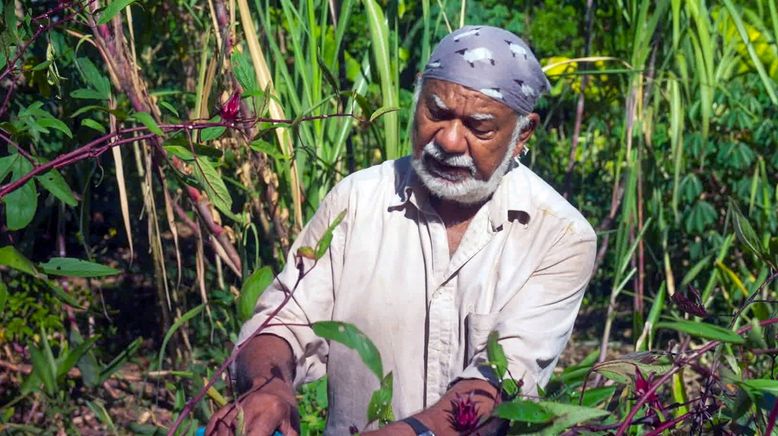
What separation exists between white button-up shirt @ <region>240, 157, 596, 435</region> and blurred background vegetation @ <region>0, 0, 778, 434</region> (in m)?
0.20

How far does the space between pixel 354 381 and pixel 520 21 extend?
9.54 feet

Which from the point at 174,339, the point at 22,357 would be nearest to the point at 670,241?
the point at 174,339

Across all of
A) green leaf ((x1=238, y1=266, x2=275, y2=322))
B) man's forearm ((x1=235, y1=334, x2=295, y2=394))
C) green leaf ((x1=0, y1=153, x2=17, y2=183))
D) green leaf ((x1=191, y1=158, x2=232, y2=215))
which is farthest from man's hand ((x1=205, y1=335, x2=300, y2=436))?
green leaf ((x1=0, y1=153, x2=17, y2=183))

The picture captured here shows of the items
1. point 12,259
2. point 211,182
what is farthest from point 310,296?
point 12,259

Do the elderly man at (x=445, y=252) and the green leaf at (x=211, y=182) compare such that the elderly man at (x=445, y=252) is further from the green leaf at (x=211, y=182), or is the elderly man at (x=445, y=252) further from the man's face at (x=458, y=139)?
the green leaf at (x=211, y=182)

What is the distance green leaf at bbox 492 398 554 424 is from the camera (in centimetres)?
136

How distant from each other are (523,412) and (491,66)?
41.5 inches

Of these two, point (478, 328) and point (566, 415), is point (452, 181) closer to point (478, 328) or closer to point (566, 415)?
point (478, 328)

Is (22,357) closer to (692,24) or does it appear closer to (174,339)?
(174,339)

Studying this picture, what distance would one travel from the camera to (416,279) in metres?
2.38

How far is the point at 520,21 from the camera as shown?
501 centimetres

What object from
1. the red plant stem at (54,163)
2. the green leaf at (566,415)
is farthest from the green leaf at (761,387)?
the red plant stem at (54,163)

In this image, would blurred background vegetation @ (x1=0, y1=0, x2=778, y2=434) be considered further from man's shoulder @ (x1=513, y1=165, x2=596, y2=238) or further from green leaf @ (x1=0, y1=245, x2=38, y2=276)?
man's shoulder @ (x1=513, y1=165, x2=596, y2=238)

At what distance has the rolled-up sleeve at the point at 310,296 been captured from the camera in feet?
7.51
